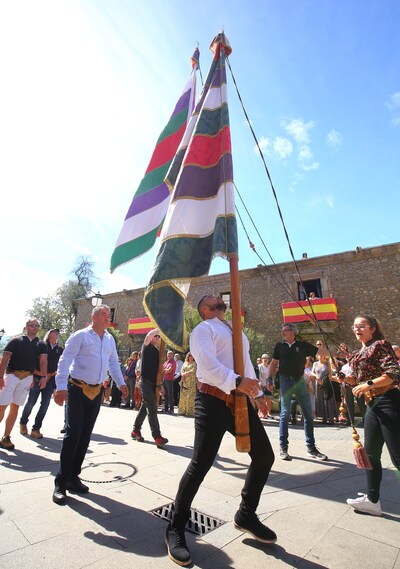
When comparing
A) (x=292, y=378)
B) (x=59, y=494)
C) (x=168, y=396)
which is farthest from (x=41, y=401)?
(x=168, y=396)

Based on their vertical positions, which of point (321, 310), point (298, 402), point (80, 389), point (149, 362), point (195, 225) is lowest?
point (298, 402)

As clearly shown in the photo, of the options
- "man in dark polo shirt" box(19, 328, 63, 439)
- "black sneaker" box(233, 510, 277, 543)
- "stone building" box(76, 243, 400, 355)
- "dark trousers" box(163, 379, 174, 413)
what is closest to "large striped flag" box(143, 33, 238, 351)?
"black sneaker" box(233, 510, 277, 543)

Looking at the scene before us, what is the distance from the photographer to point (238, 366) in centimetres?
237

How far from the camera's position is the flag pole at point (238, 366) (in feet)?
6.98

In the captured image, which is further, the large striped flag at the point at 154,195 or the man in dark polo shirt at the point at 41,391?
the man in dark polo shirt at the point at 41,391

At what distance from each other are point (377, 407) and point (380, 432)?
25 centimetres

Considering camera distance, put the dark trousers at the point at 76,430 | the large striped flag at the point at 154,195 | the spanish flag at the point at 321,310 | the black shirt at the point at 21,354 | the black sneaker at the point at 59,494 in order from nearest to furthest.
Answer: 1. the black sneaker at the point at 59,494
2. the dark trousers at the point at 76,430
3. the black shirt at the point at 21,354
4. the large striped flag at the point at 154,195
5. the spanish flag at the point at 321,310

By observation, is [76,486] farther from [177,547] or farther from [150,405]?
[150,405]

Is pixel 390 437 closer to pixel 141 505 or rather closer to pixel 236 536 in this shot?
pixel 236 536

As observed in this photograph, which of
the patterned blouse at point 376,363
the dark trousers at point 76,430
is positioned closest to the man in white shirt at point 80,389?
the dark trousers at point 76,430

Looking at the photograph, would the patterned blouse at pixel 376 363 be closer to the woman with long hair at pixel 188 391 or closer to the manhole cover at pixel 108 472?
the manhole cover at pixel 108 472

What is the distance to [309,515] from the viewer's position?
257 cm

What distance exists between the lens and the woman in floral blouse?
2627 millimetres

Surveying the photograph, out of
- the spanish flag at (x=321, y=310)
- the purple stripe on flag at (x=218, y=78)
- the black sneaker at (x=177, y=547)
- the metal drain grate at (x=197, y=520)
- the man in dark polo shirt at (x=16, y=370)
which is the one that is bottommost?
the metal drain grate at (x=197, y=520)
